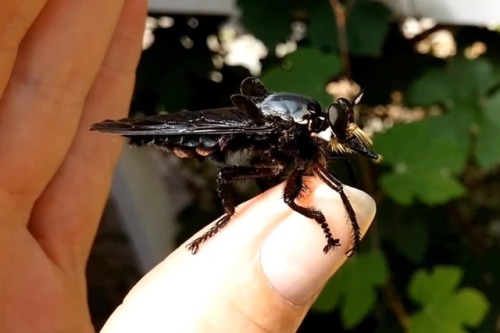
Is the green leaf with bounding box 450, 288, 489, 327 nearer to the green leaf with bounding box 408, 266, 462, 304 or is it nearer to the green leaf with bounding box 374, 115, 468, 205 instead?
the green leaf with bounding box 408, 266, 462, 304

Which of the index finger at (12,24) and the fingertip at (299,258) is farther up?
the index finger at (12,24)

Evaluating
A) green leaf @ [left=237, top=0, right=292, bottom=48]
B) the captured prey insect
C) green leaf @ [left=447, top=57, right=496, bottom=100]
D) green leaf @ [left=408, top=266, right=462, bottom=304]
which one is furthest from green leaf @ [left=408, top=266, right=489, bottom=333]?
the captured prey insect

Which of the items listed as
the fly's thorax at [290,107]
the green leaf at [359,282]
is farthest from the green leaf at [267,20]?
the fly's thorax at [290,107]

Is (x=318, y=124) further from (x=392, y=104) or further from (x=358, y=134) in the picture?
(x=392, y=104)

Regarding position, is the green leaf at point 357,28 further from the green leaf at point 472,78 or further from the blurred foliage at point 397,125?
the green leaf at point 472,78

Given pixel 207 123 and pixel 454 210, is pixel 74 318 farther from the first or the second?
pixel 454 210

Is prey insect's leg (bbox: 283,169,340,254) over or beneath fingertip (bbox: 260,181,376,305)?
over
